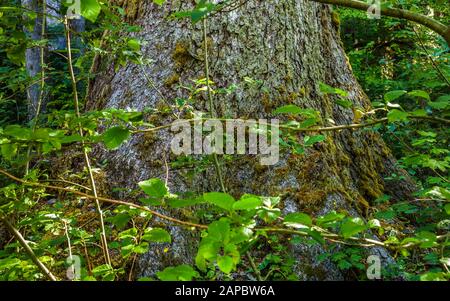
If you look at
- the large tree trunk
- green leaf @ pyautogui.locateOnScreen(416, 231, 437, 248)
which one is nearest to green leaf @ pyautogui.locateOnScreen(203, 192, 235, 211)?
green leaf @ pyautogui.locateOnScreen(416, 231, 437, 248)

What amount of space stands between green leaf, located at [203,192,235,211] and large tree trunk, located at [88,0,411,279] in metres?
1.73

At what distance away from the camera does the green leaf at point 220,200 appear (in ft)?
3.53

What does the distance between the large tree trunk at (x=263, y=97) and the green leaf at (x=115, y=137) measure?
4.83ft

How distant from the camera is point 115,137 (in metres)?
1.40

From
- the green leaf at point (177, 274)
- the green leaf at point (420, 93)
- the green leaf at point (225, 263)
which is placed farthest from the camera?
the green leaf at point (420, 93)

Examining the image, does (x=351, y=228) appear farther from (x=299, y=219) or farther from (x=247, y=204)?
(x=247, y=204)

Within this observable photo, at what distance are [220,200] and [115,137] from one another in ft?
1.63

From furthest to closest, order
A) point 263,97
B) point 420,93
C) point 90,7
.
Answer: point 263,97
point 420,93
point 90,7

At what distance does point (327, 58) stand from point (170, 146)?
171 cm

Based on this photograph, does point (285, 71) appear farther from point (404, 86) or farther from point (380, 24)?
point (380, 24)

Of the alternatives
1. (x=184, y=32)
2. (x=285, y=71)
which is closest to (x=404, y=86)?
(x=285, y=71)

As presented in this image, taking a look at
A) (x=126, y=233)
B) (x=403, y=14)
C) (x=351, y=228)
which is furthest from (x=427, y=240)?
(x=126, y=233)
